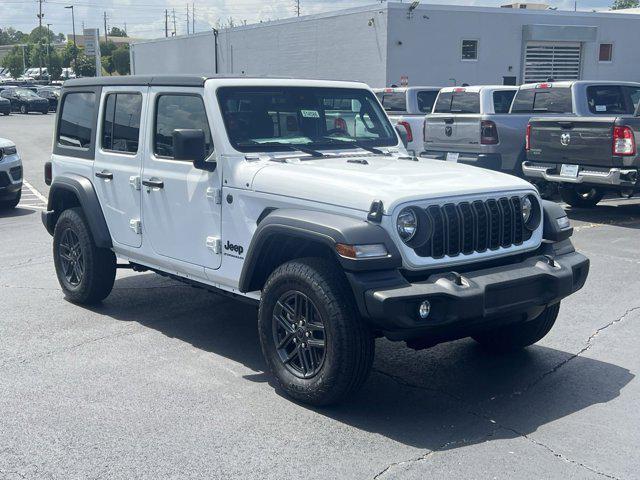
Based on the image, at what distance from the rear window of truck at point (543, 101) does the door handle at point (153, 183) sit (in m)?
8.62

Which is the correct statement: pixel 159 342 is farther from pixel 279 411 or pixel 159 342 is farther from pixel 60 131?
pixel 60 131

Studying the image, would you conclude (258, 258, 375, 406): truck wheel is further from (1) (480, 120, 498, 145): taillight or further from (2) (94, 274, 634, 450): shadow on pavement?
(1) (480, 120, 498, 145): taillight

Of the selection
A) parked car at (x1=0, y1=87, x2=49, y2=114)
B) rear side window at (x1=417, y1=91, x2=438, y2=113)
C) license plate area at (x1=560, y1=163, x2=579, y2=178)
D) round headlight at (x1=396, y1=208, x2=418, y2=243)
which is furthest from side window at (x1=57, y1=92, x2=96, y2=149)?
parked car at (x1=0, y1=87, x2=49, y2=114)

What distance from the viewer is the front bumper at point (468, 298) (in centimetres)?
446

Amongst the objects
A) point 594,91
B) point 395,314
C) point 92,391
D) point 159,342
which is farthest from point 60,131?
point 594,91

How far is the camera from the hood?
188 inches

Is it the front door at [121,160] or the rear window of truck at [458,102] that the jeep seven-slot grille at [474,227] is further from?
the rear window of truck at [458,102]

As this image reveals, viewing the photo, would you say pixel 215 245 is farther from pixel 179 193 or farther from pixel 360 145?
pixel 360 145

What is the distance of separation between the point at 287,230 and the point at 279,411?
1.09 m

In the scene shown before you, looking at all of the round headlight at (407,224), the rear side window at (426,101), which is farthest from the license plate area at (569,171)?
the round headlight at (407,224)

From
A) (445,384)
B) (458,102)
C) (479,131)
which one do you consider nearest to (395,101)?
(458,102)

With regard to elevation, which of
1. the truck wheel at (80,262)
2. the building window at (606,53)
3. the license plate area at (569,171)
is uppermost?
the building window at (606,53)

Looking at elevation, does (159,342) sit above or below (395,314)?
below

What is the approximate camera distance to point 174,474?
4.15 meters
